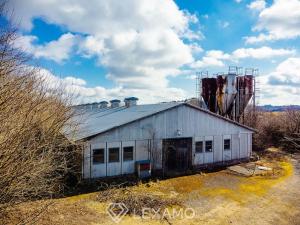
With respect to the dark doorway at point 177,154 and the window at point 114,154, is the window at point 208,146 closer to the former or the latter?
the dark doorway at point 177,154

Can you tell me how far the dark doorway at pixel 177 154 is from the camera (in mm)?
20453

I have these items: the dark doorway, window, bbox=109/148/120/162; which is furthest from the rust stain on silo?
window, bbox=109/148/120/162

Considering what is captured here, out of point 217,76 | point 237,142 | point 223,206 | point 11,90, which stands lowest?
point 223,206

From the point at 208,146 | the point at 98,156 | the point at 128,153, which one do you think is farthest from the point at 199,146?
the point at 98,156

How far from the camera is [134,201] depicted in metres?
13.9

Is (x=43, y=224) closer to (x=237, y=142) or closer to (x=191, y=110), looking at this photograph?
(x=191, y=110)

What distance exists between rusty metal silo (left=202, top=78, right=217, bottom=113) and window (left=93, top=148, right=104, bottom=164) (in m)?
15.4

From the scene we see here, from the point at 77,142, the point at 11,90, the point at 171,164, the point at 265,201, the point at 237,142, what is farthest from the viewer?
the point at 237,142

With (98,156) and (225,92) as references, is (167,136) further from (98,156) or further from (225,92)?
(225,92)

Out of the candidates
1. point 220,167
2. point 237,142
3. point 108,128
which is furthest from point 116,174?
point 237,142

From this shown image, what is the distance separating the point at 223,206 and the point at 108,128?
8.09m

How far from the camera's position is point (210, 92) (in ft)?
99.1

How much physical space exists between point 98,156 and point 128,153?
2.06 meters

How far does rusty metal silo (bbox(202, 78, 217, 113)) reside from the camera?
29.7 metres
